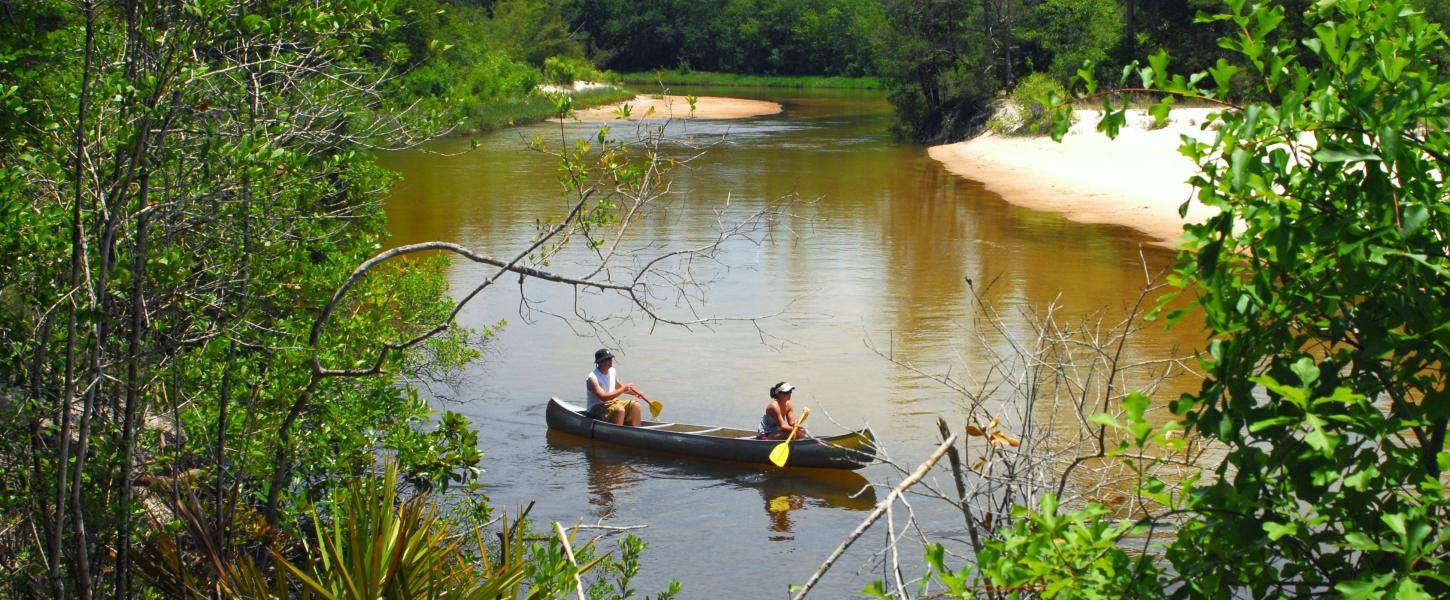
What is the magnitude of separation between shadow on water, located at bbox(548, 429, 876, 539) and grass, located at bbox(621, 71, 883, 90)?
68.1 m

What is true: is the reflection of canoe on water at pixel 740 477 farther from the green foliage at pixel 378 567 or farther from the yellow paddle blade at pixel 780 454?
the green foliage at pixel 378 567

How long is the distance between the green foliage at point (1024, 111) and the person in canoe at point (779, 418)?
89.5 ft

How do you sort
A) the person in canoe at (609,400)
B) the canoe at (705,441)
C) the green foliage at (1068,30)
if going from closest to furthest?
the canoe at (705,441) < the person in canoe at (609,400) < the green foliage at (1068,30)

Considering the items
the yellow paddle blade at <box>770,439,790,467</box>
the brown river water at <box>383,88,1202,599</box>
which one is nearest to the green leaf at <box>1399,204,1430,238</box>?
the brown river water at <box>383,88,1202,599</box>

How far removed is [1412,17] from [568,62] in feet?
13.7

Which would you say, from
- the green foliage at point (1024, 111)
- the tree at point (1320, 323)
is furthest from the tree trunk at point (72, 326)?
the green foliage at point (1024, 111)

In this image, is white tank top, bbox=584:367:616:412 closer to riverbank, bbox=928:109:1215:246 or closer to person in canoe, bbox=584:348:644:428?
person in canoe, bbox=584:348:644:428

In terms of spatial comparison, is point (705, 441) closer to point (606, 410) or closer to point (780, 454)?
point (780, 454)

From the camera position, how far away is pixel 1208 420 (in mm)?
3482

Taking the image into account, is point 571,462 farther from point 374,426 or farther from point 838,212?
point 838,212

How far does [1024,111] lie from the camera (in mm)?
40500

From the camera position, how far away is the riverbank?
26.8 meters

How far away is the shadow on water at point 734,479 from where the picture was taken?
1193cm

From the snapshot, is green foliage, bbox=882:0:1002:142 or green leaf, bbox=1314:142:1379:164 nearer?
green leaf, bbox=1314:142:1379:164
